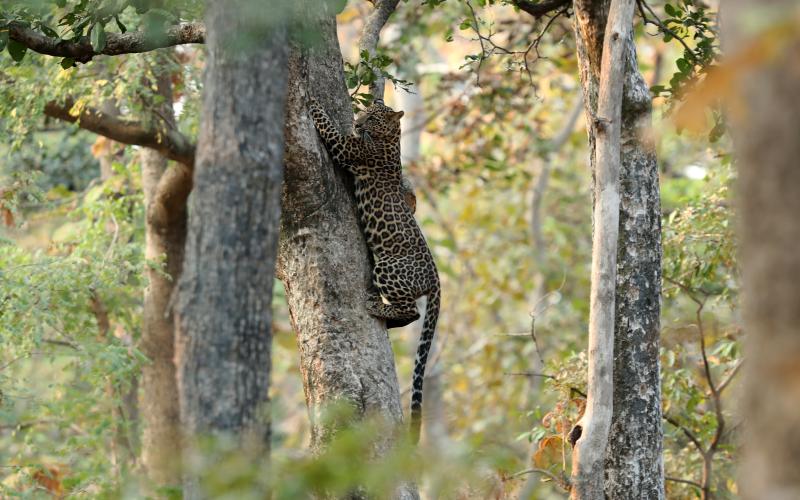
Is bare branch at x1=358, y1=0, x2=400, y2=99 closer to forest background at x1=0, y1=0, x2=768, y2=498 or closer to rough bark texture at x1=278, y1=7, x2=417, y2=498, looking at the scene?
forest background at x1=0, y1=0, x2=768, y2=498

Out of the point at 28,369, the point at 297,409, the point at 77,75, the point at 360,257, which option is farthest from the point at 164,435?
the point at 297,409

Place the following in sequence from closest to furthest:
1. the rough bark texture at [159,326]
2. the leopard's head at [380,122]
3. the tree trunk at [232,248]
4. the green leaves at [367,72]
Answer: the tree trunk at [232,248], the green leaves at [367,72], the leopard's head at [380,122], the rough bark texture at [159,326]

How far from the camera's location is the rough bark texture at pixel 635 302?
596 cm

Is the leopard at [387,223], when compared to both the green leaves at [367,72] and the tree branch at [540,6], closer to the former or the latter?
the green leaves at [367,72]

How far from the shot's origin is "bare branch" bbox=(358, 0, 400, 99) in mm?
6695

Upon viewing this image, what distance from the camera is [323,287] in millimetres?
5348

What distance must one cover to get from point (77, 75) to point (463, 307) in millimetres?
10052

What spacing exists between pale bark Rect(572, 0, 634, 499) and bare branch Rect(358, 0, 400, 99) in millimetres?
1763

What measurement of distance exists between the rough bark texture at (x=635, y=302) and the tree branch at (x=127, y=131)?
416 cm

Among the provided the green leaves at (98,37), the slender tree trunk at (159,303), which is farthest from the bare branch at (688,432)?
the green leaves at (98,37)

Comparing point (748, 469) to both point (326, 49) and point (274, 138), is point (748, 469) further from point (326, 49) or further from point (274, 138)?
point (326, 49)

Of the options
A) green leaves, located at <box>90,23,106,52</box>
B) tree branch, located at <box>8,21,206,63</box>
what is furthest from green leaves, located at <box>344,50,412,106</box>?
green leaves, located at <box>90,23,106,52</box>

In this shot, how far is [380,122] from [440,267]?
750 cm

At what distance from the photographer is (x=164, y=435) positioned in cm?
984
